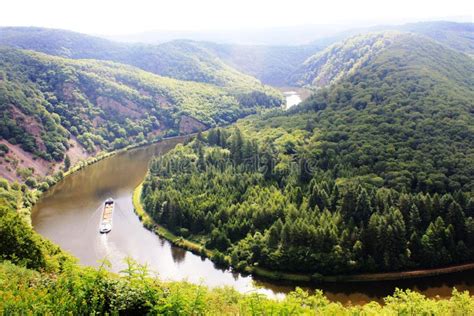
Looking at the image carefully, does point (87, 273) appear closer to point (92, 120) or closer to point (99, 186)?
point (99, 186)

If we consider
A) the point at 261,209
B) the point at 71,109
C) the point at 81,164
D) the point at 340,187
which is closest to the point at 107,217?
the point at 261,209

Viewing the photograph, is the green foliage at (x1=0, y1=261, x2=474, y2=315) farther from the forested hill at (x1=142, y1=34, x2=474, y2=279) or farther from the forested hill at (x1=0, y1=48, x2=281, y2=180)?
the forested hill at (x1=0, y1=48, x2=281, y2=180)

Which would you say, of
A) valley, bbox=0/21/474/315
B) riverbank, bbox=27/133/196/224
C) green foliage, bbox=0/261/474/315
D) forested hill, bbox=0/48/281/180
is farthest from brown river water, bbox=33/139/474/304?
forested hill, bbox=0/48/281/180

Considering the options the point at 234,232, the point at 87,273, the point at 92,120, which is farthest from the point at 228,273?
the point at 92,120

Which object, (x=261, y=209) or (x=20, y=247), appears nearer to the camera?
(x=20, y=247)

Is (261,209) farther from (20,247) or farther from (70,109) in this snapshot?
(70,109)

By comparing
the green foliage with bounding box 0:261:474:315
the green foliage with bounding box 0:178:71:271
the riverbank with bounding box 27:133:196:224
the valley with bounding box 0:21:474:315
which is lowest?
the riverbank with bounding box 27:133:196:224
